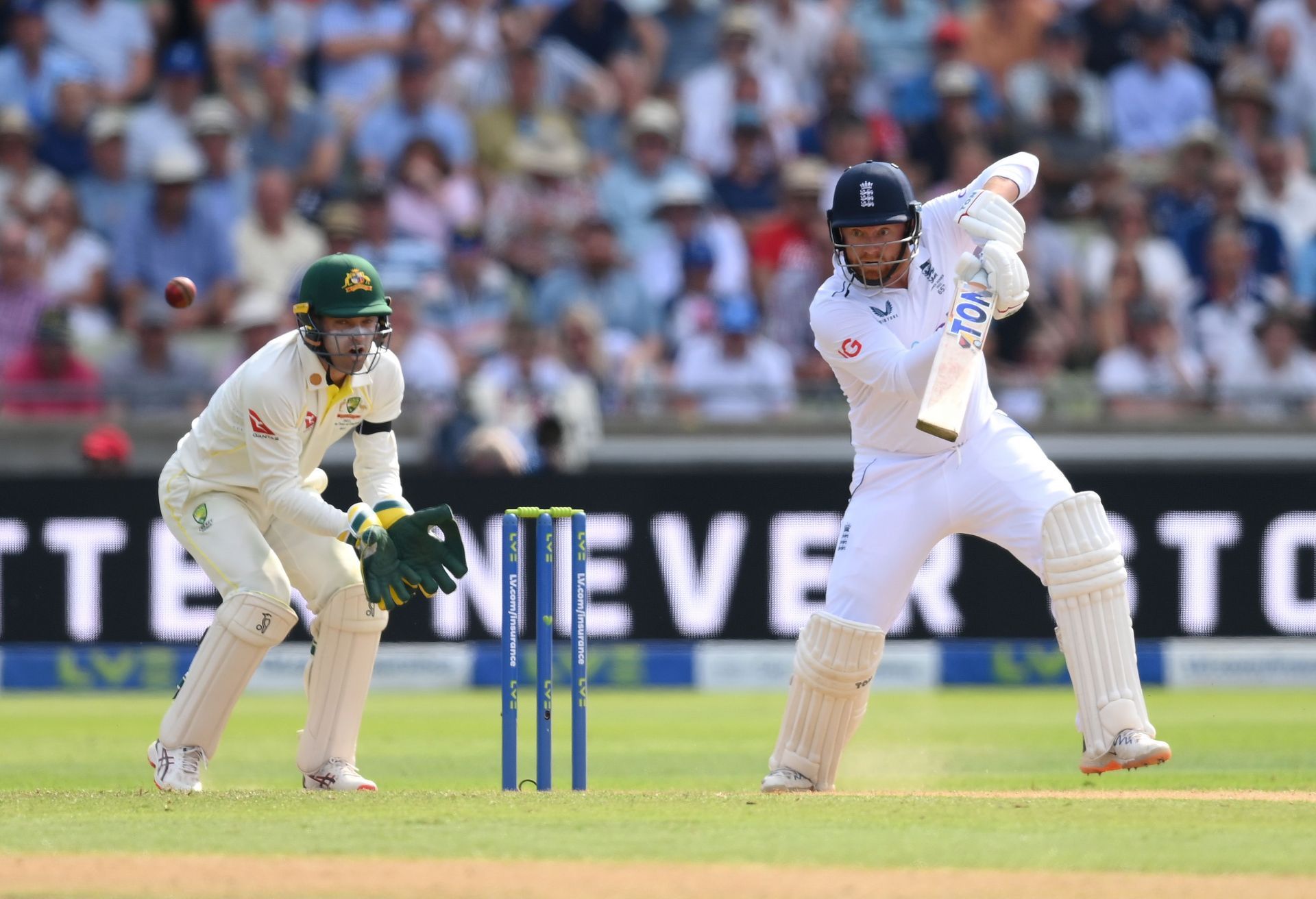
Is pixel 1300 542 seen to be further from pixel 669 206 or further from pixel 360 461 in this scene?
pixel 360 461

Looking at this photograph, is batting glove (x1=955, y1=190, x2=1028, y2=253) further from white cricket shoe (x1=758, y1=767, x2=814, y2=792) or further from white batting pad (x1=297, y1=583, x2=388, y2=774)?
white batting pad (x1=297, y1=583, x2=388, y2=774)

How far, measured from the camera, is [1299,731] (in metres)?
7.86

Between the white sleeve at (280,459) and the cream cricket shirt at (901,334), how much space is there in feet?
4.80

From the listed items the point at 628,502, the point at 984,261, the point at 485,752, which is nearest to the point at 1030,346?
the point at 628,502

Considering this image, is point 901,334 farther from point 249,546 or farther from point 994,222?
point 249,546

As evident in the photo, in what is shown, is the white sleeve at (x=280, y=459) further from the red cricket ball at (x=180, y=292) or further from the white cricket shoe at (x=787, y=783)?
the white cricket shoe at (x=787, y=783)

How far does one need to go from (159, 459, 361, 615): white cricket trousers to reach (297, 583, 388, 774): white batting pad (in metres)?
0.06

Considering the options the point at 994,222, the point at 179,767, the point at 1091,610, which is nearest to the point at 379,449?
the point at 179,767

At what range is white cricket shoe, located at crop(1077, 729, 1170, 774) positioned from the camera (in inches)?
201

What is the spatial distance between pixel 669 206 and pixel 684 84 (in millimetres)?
1425

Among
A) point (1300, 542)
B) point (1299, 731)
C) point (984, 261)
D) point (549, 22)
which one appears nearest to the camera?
point (984, 261)

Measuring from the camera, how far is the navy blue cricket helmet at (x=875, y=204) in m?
5.45

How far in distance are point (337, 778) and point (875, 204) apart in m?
2.26

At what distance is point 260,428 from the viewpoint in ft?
18.5
